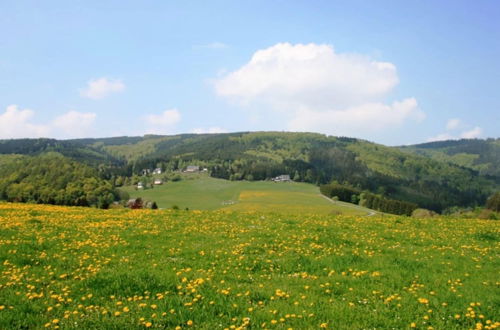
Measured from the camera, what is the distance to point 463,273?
12.4m

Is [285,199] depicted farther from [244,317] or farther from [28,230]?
[244,317]

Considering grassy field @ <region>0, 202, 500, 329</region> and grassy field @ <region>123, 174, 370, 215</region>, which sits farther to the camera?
grassy field @ <region>123, 174, 370, 215</region>

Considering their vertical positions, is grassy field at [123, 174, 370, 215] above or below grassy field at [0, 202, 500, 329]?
below

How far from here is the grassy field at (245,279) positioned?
8391 mm

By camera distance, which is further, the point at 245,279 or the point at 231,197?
the point at 231,197

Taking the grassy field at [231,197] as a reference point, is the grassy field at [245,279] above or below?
above

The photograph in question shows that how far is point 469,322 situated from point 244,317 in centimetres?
513

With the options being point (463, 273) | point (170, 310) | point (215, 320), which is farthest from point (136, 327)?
point (463, 273)

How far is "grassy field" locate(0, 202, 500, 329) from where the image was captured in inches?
330

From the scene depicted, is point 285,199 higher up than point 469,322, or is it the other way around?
point 469,322

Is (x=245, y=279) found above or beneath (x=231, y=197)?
above

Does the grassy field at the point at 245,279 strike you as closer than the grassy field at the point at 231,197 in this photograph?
Yes

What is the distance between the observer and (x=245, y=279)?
11.6 meters

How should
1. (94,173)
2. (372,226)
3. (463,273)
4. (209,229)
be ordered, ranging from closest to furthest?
(463,273)
(209,229)
(372,226)
(94,173)
